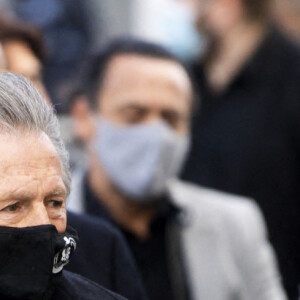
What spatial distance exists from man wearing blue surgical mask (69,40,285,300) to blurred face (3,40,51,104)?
1.27ft

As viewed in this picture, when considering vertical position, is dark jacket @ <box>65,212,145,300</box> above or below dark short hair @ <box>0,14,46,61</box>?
above

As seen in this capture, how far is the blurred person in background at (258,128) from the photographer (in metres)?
6.41

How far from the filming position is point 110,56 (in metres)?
6.02

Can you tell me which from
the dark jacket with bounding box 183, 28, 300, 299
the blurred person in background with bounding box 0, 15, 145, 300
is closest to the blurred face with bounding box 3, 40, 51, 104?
the blurred person in background with bounding box 0, 15, 145, 300

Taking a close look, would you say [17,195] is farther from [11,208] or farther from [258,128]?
[258,128]

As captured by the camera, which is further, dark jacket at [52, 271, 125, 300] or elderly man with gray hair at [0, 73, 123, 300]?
dark jacket at [52, 271, 125, 300]

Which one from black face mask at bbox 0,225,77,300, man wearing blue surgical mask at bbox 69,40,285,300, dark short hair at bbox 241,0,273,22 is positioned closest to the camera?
black face mask at bbox 0,225,77,300

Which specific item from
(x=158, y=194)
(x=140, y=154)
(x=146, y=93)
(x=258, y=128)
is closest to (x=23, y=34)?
(x=146, y=93)

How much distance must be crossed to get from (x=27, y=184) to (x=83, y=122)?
8.46 ft

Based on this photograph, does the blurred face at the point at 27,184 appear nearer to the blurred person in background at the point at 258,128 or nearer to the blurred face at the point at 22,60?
the blurred face at the point at 22,60

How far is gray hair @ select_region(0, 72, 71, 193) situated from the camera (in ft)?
11.1

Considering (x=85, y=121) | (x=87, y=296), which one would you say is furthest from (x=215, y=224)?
(x=87, y=296)

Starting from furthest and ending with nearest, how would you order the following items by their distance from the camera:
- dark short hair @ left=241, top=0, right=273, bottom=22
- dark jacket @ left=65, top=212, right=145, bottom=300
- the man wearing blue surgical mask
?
dark short hair @ left=241, top=0, right=273, bottom=22
the man wearing blue surgical mask
dark jacket @ left=65, top=212, right=145, bottom=300

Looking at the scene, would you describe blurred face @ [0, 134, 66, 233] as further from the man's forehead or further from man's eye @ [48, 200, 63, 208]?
the man's forehead
